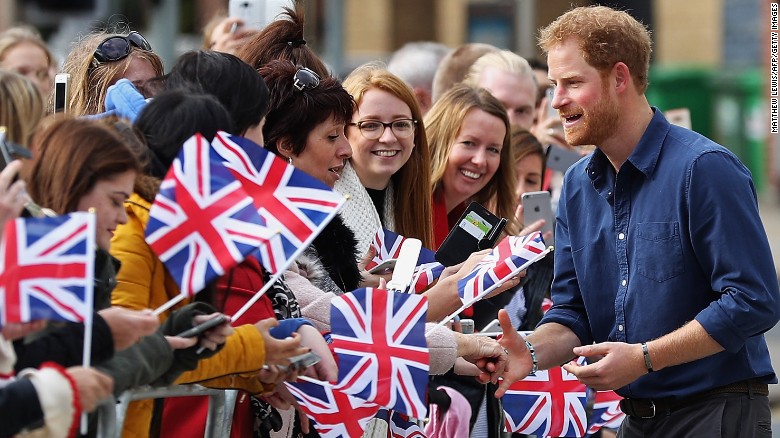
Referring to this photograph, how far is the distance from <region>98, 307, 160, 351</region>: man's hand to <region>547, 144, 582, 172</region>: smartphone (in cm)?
416

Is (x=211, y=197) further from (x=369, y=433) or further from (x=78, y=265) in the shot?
(x=369, y=433)

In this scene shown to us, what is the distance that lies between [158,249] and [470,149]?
9.34ft

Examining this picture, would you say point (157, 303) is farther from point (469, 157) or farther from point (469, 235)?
point (469, 157)

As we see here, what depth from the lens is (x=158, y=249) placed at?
3662 mm

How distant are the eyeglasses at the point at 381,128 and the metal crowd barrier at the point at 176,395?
1.86 meters

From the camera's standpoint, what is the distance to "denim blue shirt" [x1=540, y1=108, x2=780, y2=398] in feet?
14.6

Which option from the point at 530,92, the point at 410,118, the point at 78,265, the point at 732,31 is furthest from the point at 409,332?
the point at 732,31

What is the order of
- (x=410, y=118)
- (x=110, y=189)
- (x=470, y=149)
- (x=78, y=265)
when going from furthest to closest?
(x=470, y=149) → (x=410, y=118) → (x=110, y=189) → (x=78, y=265)

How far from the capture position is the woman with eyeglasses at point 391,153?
5.75 meters

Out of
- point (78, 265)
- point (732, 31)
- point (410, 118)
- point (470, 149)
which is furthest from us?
point (732, 31)

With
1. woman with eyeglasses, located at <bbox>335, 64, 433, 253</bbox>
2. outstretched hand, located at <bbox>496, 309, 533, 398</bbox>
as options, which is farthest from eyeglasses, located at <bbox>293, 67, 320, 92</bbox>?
outstretched hand, located at <bbox>496, 309, 533, 398</bbox>

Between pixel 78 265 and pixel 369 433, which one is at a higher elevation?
pixel 78 265

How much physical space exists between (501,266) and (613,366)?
50 cm

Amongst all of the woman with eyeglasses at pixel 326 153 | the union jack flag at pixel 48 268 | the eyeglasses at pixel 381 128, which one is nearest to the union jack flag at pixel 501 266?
the woman with eyeglasses at pixel 326 153
